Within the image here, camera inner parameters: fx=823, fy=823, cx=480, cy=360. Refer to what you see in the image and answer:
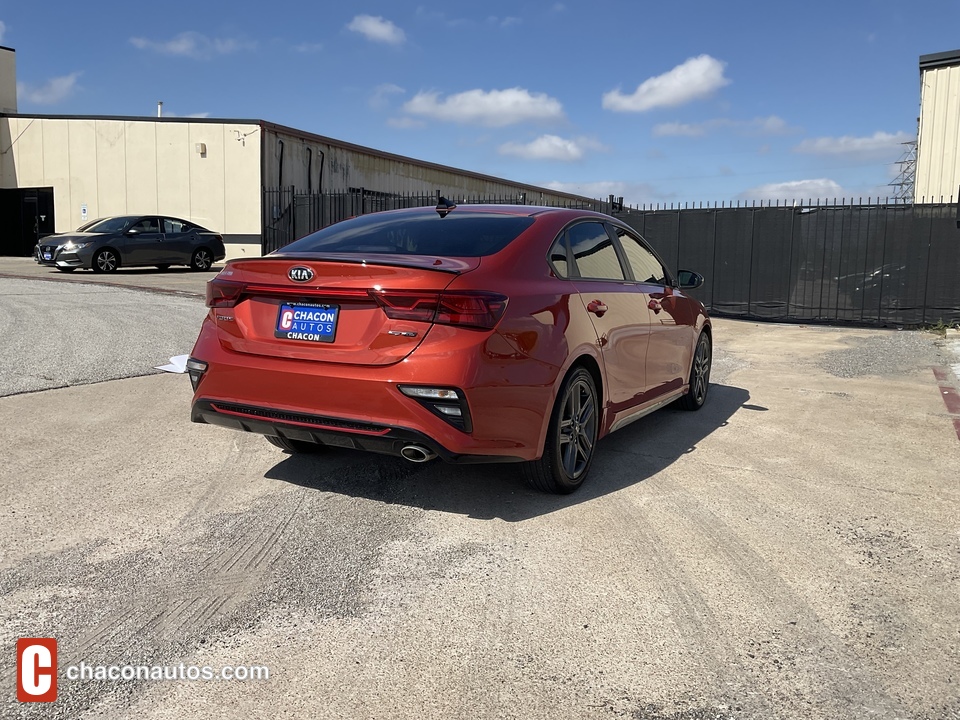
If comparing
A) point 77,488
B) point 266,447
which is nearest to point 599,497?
point 266,447

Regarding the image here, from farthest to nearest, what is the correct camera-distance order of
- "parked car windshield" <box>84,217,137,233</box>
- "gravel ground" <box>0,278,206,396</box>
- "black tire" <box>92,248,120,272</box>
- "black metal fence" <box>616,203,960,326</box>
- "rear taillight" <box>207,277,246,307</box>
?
1. "parked car windshield" <box>84,217,137,233</box>
2. "black tire" <box>92,248,120,272</box>
3. "black metal fence" <box>616,203,960,326</box>
4. "gravel ground" <box>0,278,206,396</box>
5. "rear taillight" <box>207,277,246,307</box>

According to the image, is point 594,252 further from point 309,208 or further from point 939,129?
point 309,208

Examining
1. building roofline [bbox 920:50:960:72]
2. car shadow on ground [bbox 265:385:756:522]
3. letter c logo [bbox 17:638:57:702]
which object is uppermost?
building roofline [bbox 920:50:960:72]

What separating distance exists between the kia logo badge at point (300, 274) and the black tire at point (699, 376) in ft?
12.3

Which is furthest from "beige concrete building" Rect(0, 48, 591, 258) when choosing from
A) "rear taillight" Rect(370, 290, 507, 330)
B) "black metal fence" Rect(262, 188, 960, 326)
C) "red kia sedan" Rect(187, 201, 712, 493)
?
"rear taillight" Rect(370, 290, 507, 330)

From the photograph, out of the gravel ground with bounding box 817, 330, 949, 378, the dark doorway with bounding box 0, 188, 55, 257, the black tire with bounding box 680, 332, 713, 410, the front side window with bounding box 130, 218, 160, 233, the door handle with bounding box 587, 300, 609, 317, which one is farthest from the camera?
the dark doorway with bounding box 0, 188, 55, 257

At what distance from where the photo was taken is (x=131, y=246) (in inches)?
794

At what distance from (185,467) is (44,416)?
5.28 feet

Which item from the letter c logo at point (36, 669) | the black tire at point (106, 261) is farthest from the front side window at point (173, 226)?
the letter c logo at point (36, 669)

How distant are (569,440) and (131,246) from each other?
18429 millimetres

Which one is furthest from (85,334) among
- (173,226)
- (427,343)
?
(173,226)

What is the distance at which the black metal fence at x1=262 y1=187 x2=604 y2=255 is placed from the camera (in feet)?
69.8

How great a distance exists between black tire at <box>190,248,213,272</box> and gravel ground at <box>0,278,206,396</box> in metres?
8.14

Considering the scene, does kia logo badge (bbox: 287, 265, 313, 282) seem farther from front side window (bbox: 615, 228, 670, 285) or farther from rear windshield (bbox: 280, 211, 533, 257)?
front side window (bbox: 615, 228, 670, 285)
